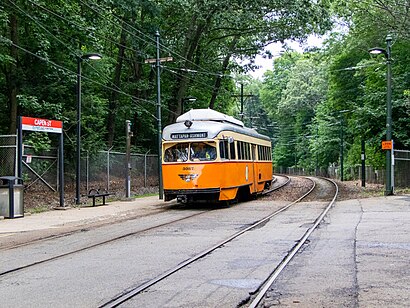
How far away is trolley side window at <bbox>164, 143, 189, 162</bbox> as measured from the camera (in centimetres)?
2097

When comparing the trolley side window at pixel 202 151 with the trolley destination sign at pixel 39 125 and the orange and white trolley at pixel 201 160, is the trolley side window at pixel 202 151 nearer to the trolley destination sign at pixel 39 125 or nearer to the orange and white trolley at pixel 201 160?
the orange and white trolley at pixel 201 160

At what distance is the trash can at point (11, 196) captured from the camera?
1683cm

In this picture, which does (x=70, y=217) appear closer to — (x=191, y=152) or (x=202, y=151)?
(x=191, y=152)

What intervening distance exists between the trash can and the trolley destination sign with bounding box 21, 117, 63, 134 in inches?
79.8

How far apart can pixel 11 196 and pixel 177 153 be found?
665 cm

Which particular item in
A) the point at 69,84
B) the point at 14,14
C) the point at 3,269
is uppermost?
the point at 14,14

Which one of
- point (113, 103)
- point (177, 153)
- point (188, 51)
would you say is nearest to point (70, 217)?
point (177, 153)

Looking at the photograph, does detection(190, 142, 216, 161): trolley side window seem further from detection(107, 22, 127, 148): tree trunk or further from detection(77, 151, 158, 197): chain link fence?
detection(107, 22, 127, 148): tree trunk

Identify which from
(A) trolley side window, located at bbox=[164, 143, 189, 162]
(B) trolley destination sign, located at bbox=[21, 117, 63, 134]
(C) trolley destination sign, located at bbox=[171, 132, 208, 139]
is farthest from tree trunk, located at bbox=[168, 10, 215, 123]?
(B) trolley destination sign, located at bbox=[21, 117, 63, 134]

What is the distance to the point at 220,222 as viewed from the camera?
52.8 ft

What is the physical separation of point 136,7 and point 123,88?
8196mm

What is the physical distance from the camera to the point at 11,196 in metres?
16.9

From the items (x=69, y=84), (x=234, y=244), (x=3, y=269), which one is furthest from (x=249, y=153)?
(x=3, y=269)

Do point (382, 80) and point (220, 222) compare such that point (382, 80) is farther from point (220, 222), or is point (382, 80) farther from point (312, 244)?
point (312, 244)
